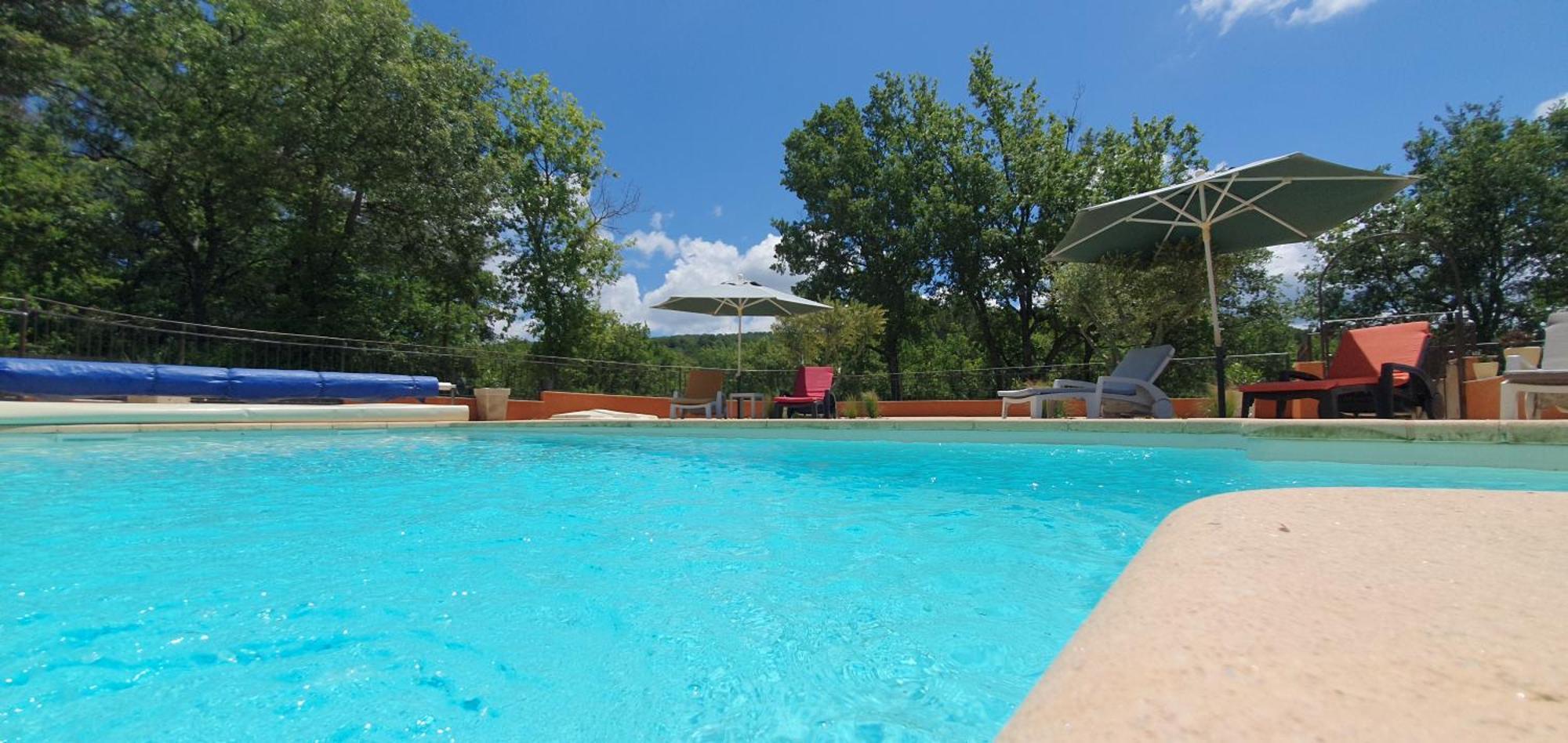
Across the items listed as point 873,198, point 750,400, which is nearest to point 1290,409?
point 750,400

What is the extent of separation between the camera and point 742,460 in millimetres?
6008

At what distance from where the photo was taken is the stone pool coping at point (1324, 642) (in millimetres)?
638

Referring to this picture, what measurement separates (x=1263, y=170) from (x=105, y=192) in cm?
2255

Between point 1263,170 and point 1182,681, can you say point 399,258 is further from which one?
point 1182,681

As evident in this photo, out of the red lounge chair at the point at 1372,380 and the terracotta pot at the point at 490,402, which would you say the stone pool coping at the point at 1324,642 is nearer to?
the red lounge chair at the point at 1372,380

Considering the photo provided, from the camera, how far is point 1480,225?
56.7 ft

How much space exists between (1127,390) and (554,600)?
305 inches

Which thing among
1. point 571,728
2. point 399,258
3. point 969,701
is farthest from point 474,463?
point 399,258

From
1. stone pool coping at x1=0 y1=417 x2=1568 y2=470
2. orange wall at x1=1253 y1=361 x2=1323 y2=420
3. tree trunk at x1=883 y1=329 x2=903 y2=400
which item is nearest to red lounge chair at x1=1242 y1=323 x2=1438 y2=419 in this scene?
orange wall at x1=1253 y1=361 x2=1323 y2=420

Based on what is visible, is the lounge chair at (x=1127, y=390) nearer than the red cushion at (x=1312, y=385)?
No

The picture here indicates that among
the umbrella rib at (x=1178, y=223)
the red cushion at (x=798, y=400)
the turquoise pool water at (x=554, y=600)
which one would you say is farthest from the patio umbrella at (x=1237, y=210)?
the red cushion at (x=798, y=400)

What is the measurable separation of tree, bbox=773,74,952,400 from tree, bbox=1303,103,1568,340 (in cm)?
1064

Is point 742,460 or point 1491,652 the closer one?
point 1491,652

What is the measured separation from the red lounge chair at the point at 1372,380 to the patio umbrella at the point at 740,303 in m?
7.17
